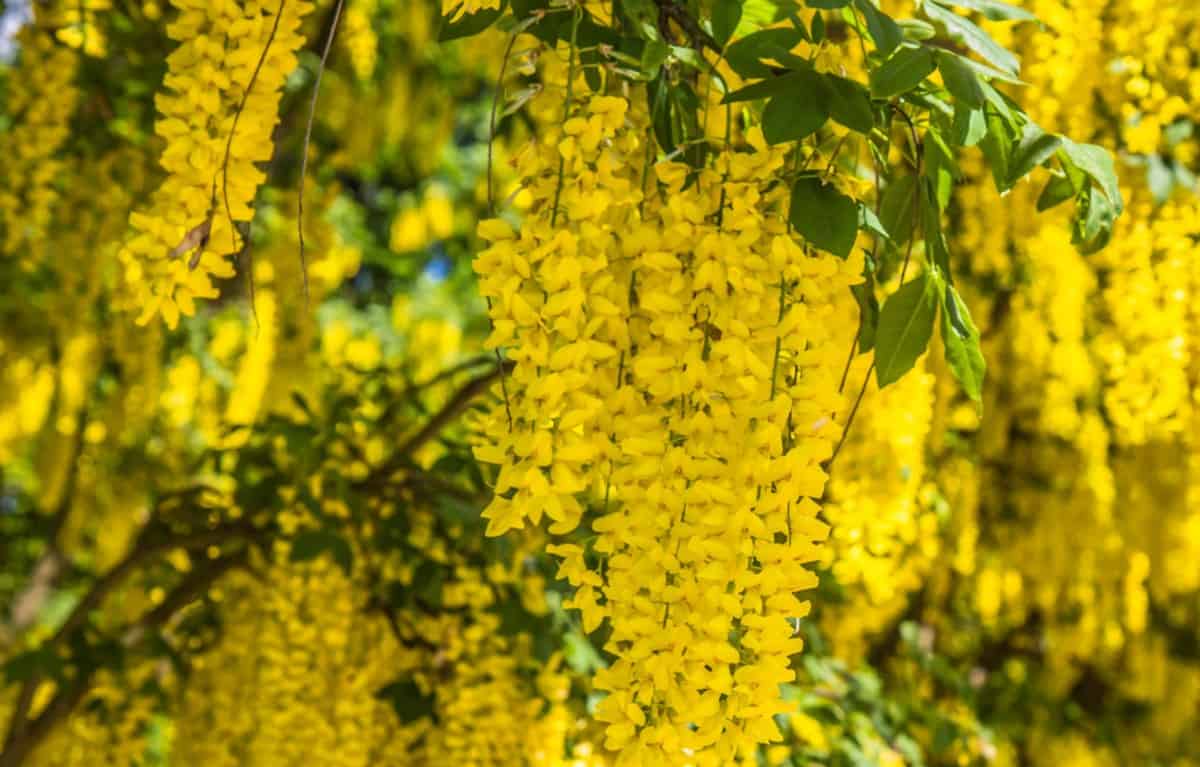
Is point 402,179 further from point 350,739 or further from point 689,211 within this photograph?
point 689,211

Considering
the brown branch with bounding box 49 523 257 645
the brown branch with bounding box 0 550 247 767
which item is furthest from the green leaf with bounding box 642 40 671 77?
the brown branch with bounding box 0 550 247 767

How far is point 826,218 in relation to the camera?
1351 mm

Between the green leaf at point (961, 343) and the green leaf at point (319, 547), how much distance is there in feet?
5.09

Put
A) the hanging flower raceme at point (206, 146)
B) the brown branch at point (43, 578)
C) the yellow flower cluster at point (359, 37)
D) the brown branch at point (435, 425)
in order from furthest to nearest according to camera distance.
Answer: the brown branch at point (43, 578) < the yellow flower cluster at point (359, 37) < the brown branch at point (435, 425) < the hanging flower raceme at point (206, 146)

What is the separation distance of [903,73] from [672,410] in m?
Result: 0.40

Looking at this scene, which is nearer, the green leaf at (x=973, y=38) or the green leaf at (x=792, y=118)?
the green leaf at (x=792, y=118)

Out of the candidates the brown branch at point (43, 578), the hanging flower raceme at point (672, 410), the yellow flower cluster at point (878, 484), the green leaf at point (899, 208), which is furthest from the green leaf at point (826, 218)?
the brown branch at point (43, 578)

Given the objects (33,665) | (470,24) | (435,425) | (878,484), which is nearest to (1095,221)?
(470,24)

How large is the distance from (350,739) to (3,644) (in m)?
2.70

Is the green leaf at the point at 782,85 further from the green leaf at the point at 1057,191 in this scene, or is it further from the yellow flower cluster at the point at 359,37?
the yellow flower cluster at the point at 359,37

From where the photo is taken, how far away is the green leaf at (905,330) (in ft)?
4.70

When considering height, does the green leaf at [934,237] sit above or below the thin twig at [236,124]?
below

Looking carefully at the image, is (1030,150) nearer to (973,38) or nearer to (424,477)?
(973,38)

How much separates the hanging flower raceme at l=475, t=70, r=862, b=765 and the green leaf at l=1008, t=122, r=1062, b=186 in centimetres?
22
